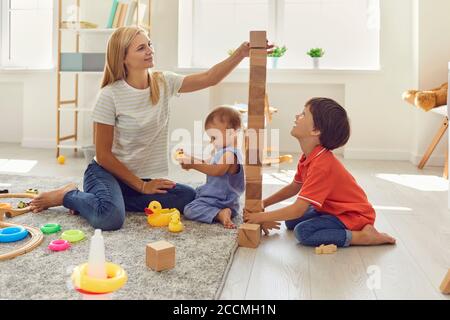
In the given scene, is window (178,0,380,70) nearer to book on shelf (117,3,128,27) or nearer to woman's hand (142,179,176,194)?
book on shelf (117,3,128,27)

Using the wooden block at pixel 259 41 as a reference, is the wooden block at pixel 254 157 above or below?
below

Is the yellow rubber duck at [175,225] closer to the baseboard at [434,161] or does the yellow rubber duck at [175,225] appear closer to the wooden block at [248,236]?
the wooden block at [248,236]

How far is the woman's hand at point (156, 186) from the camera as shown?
1.86 metres

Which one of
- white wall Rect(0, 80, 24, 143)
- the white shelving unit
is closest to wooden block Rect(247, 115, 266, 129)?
the white shelving unit

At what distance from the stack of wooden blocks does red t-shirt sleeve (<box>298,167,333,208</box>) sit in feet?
0.56

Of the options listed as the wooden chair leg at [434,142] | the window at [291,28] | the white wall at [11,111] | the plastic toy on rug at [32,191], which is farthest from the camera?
the white wall at [11,111]

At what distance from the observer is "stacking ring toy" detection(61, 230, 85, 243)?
1.52 meters

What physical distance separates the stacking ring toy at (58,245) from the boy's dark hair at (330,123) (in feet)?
2.69

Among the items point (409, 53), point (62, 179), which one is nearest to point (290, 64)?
point (409, 53)

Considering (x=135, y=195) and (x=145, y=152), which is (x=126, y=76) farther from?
(x=135, y=195)

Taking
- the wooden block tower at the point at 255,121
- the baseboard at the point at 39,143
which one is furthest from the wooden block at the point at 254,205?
the baseboard at the point at 39,143

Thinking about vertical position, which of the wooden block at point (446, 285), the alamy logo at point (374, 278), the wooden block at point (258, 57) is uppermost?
the wooden block at point (258, 57)

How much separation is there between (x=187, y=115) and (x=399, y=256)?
259 centimetres

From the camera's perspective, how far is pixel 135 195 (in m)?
1.91
